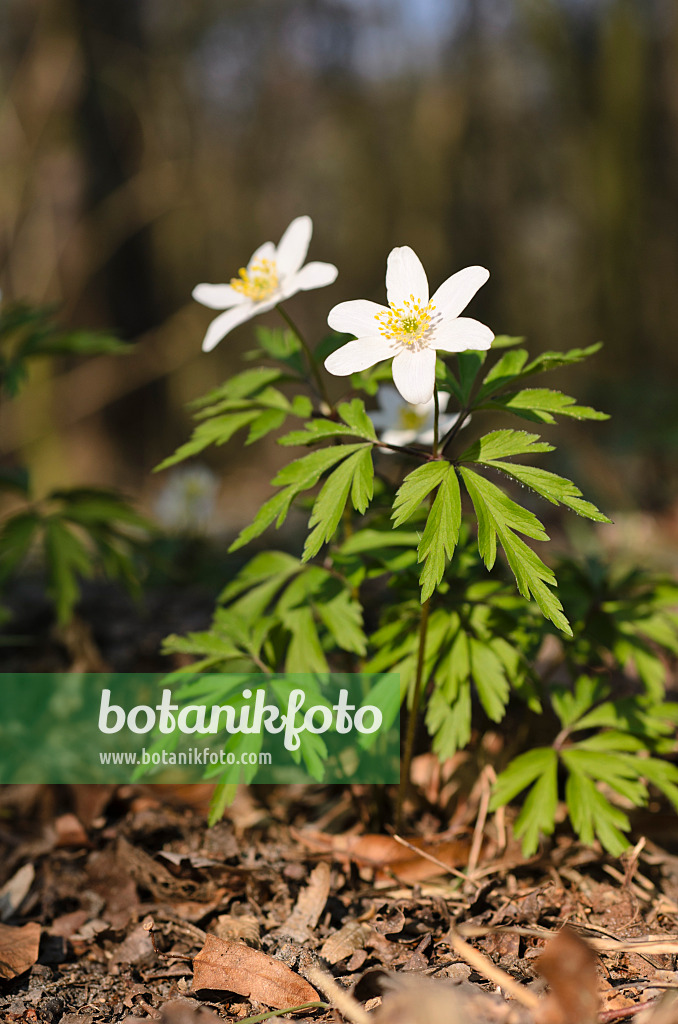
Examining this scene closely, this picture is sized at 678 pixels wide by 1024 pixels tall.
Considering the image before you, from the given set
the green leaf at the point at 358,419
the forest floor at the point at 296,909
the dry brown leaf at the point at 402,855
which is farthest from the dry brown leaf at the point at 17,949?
the green leaf at the point at 358,419

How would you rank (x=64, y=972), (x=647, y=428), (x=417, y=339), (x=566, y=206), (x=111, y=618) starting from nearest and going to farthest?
1. (x=417, y=339)
2. (x=64, y=972)
3. (x=111, y=618)
4. (x=647, y=428)
5. (x=566, y=206)

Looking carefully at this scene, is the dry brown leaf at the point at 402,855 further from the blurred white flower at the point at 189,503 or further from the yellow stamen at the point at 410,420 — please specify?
the blurred white flower at the point at 189,503

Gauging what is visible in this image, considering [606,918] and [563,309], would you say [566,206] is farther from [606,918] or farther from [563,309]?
[606,918]

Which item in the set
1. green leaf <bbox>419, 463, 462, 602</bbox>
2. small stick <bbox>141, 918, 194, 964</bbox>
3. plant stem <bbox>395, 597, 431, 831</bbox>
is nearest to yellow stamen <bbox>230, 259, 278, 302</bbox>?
green leaf <bbox>419, 463, 462, 602</bbox>

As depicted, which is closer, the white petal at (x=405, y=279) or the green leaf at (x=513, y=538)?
the green leaf at (x=513, y=538)

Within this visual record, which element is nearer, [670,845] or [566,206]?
[670,845]

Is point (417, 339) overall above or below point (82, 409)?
below

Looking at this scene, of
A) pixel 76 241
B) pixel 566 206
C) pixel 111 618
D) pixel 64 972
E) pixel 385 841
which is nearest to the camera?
pixel 64 972

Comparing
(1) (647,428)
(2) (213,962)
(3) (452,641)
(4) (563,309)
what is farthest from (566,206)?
(2) (213,962)
